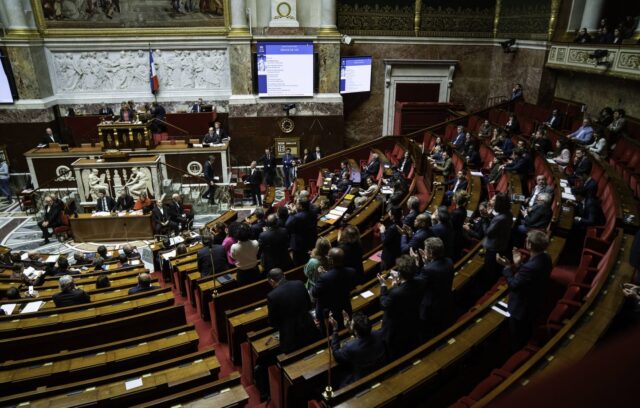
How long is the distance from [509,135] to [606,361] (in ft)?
37.3

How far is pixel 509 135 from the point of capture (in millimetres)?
10805

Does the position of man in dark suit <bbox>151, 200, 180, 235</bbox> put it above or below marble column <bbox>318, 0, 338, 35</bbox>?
below

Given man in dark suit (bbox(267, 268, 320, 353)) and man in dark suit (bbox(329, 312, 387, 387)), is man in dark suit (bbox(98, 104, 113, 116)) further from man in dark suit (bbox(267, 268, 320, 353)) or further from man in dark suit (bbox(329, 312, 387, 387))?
man in dark suit (bbox(329, 312, 387, 387))

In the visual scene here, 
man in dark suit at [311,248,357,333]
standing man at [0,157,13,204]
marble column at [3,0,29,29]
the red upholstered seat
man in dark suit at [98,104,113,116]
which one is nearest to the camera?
man in dark suit at [311,248,357,333]

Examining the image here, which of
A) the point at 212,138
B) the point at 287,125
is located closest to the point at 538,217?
the point at 212,138

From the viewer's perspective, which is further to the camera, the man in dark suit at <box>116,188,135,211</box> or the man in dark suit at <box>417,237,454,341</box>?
the man in dark suit at <box>116,188,135,211</box>

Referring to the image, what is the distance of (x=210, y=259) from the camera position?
20.6ft

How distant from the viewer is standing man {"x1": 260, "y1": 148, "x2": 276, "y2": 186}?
13609 mm

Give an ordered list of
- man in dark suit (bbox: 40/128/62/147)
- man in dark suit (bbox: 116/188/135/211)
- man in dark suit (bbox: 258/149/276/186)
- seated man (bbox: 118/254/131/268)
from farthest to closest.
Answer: man in dark suit (bbox: 40/128/62/147) → man in dark suit (bbox: 258/149/276/186) → man in dark suit (bbox: 116/188/135/211) → seated man (bbox: 118/254/131/268)

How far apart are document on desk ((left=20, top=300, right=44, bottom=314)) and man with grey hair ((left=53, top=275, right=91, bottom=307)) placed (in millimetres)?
440

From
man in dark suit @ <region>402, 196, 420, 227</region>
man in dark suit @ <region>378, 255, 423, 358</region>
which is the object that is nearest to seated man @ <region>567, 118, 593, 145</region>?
man in dark suit @ <region>402, 196, 420, 227</region>

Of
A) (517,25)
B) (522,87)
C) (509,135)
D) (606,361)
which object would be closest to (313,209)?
(606,361)

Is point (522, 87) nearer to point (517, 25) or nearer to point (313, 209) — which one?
point (517, 25)

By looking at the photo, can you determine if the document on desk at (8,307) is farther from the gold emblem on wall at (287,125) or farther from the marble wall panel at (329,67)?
the marble wall panel at (329,67)
